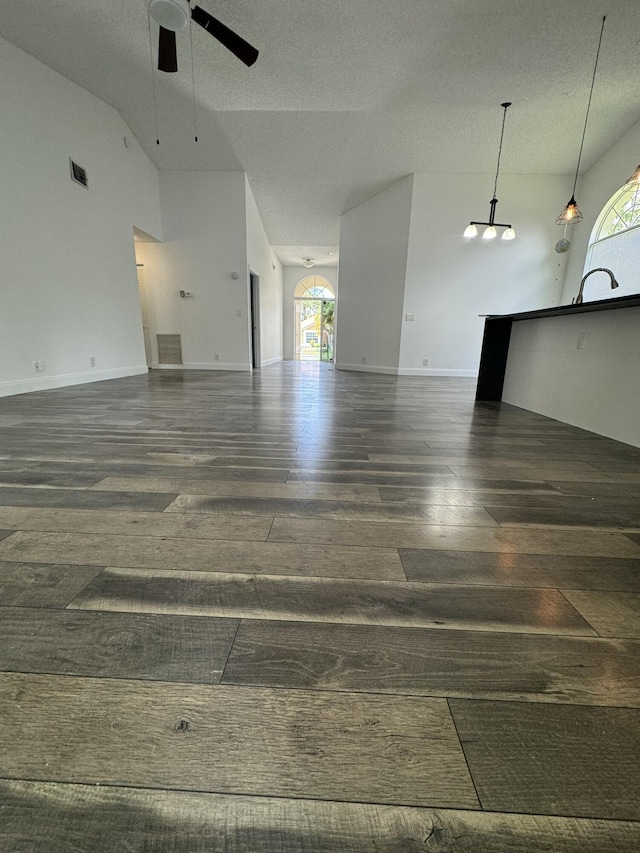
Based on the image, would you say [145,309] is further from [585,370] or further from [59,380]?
[585,370]

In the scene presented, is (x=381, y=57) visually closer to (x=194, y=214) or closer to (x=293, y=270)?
(x=194, y=214)

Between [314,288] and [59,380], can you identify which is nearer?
[59,380]

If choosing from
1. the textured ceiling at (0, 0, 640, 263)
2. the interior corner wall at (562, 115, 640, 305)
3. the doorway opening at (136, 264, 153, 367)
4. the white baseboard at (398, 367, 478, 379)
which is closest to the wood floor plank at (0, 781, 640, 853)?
the textured ceiling at (0, 0, 640, 263)

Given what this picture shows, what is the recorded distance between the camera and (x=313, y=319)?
13.0m

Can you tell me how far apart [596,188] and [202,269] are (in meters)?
6.86

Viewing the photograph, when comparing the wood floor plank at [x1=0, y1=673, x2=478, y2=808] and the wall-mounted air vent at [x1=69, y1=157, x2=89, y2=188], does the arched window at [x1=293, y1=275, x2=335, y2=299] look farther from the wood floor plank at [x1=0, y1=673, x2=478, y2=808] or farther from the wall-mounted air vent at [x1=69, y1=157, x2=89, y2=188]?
the wood floor plank at [x1=0, y1=673, x2=478, y2=808]

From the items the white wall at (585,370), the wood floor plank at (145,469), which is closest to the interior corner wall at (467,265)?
the white wall at (585,370)

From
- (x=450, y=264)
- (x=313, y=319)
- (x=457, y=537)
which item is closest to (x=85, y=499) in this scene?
(x=457, y=537)

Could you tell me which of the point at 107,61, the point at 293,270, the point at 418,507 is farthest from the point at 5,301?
the point at 293,270

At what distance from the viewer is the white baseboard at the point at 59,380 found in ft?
11.6

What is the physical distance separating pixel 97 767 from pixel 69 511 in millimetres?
934

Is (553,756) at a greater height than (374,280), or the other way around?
(374,280)

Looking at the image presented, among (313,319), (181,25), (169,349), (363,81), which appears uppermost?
(363,81)

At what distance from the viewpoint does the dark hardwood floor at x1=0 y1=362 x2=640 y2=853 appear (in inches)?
16.9
